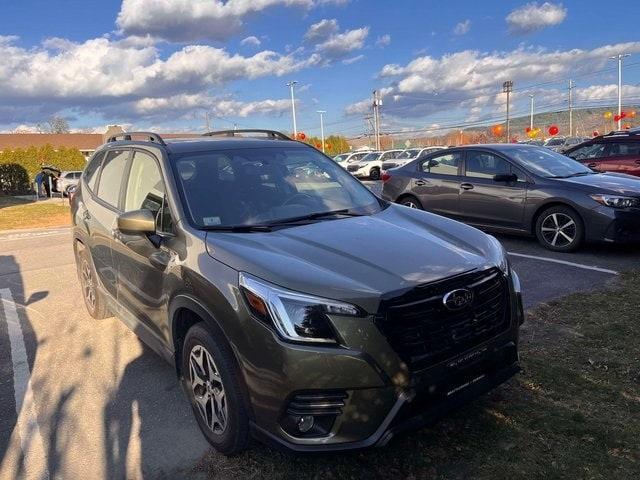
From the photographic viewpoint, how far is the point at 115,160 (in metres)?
4.71

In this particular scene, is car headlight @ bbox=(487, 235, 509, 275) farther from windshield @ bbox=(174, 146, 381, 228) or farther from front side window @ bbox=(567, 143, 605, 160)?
front side window @ bbox=(567, 143, 605, 160)

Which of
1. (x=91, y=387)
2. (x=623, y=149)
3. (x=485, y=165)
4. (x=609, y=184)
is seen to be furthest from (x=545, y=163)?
(x=91, y=387)

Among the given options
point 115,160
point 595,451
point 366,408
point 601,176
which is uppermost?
point 115,160

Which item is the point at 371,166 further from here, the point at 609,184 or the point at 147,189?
the point at 147,189

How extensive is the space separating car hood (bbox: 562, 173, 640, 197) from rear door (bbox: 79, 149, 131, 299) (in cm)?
593

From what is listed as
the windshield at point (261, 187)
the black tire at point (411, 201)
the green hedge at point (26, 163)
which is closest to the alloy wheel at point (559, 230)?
Answer: the black tire at point (411, 201)

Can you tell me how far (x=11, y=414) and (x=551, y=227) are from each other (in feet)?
22.4

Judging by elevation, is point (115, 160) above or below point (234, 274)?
above

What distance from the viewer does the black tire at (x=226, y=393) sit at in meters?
2.73

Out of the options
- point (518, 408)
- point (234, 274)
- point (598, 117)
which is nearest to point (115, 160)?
point (234, 274)

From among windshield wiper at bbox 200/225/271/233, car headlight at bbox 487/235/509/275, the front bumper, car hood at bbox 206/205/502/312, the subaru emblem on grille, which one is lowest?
the front bumper

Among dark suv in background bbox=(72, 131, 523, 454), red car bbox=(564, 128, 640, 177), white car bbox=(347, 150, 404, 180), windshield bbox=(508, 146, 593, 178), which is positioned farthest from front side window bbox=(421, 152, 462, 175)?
white car bbox=(347, 150, 404, 180)

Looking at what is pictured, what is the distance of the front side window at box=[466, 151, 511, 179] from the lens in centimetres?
809

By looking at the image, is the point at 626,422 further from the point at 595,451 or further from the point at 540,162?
the point at 540,162
